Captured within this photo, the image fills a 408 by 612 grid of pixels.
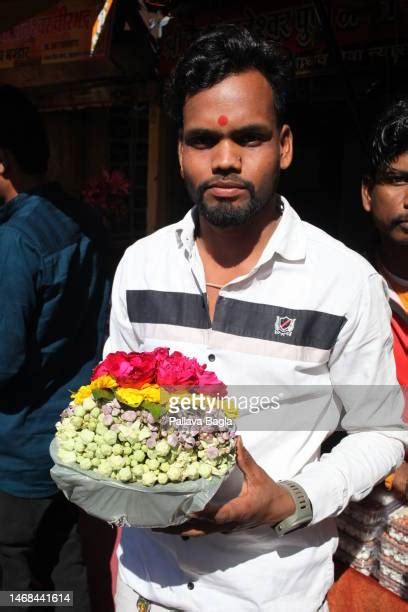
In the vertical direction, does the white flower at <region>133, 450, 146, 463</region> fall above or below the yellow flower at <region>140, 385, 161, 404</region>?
below

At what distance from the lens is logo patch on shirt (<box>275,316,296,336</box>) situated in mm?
1562

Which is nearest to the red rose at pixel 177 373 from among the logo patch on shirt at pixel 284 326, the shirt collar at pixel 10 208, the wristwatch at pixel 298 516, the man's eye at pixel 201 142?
the logo patch on shirt at pixel 284 326

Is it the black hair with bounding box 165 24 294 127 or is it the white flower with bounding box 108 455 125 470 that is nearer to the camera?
the white flower with bounding box 108 455 125 470

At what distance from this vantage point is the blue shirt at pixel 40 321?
2230 mm

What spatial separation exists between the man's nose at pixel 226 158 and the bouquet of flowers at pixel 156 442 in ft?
1.93

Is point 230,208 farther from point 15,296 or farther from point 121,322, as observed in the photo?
point 15,296

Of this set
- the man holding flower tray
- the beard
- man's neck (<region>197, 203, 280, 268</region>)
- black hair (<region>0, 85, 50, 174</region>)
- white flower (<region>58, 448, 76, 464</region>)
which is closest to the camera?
white flower (<region>58, 448, 76, 464</region>)

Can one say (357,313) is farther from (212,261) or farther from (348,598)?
(348,598)

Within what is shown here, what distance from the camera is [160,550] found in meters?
1.69

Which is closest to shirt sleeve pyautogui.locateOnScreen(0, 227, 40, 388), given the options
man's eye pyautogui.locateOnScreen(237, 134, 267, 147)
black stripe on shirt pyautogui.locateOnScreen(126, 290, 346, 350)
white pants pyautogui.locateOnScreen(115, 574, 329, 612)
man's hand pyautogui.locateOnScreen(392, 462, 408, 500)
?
black stripe on shirt pyautogui.locateOnScreen(126, 290, 346, 350)

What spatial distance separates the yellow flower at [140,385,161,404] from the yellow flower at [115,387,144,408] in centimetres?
1

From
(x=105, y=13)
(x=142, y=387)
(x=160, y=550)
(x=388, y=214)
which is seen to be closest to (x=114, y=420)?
(x=142, y=387)

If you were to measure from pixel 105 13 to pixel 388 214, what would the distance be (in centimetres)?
258

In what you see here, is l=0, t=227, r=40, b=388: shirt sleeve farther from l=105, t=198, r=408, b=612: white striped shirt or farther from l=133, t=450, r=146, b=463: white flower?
l=133, t=450, r=146, b=463: white flower
